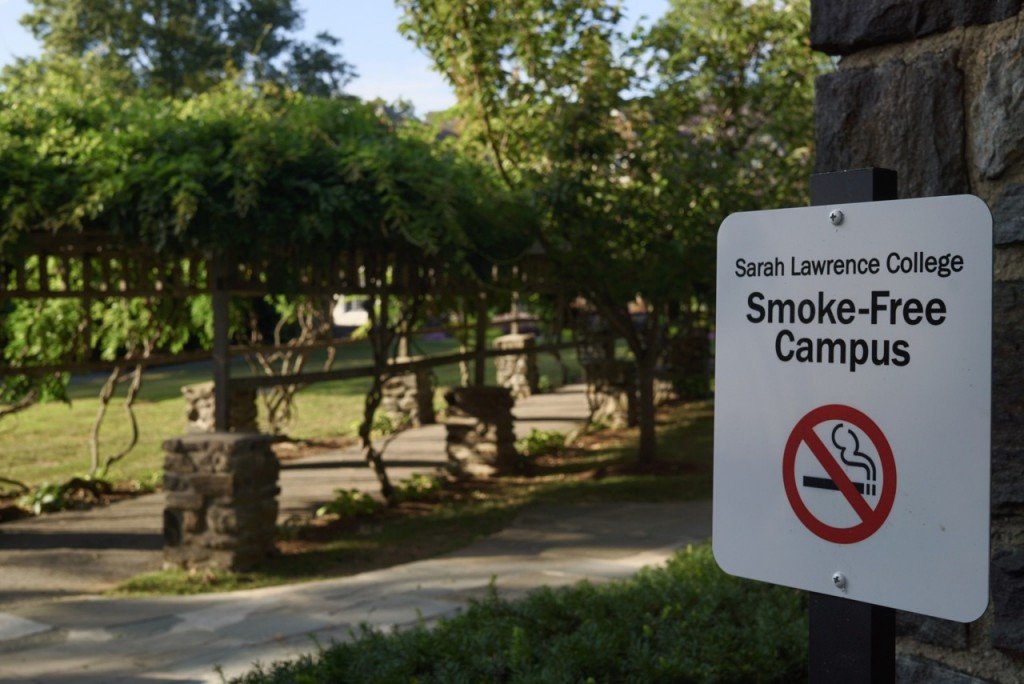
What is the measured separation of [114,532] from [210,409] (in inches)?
154

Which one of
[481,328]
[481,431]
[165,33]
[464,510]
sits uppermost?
[165,33]

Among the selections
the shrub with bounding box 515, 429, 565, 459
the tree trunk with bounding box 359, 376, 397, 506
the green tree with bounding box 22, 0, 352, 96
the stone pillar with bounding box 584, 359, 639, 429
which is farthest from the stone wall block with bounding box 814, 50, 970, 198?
the green tree with bounding box 22, 0, 352, 96

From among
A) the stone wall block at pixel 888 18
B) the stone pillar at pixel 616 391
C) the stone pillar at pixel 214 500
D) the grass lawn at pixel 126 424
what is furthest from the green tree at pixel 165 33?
the stone wall block at pixel 888 18

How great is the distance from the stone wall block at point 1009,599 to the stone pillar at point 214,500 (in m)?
6.10

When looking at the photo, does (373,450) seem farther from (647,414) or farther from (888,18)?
(888,18)

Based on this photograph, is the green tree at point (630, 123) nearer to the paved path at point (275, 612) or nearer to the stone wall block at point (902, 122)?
the paved path at point (275, 612)

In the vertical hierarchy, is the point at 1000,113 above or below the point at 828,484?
above

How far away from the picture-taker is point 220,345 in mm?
8305

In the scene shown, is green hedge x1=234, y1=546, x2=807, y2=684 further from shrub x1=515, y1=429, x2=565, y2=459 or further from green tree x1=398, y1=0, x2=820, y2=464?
shrub x1=515, y1=429, x2=565, y2=459

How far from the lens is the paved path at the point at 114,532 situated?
754 cm

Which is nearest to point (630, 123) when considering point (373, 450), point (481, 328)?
point (481, 328)

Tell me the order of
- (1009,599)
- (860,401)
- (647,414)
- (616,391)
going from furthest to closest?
(616,391) < (647,414) < (1009,599) < (860,401)

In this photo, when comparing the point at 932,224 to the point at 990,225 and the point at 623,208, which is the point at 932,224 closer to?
the point at 990,225

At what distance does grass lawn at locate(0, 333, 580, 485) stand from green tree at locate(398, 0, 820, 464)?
2158 mm
